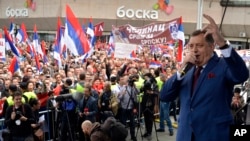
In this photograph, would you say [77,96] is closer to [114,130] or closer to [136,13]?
[114,130]

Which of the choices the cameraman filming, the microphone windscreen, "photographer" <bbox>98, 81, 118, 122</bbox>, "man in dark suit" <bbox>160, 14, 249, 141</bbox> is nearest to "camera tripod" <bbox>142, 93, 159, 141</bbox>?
the cameraman filming

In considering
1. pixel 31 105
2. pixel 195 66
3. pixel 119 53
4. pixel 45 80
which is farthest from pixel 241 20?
pixel 195 66

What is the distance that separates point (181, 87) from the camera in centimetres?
295

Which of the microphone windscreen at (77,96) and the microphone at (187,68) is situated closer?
the microphone at (187,68)

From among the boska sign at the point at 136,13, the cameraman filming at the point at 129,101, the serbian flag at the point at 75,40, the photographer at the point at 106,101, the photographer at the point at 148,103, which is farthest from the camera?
the boska sign at the point at 136,13

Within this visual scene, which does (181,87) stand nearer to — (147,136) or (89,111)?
(89,111)

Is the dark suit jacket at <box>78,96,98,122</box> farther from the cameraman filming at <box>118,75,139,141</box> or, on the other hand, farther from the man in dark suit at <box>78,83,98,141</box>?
the cameraman filming at <box>118,75,139,141</box>

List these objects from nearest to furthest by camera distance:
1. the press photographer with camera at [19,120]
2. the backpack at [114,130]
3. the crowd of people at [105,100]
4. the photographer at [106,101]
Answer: the crowd of people at [105,100] → the backpack at [114,130] → the press photographer with camera at [19,120] → the photographer at [106,101]

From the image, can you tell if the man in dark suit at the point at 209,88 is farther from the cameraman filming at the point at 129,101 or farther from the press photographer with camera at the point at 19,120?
the cameraman filming at the point at 129,101

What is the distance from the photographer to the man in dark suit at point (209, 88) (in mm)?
2637

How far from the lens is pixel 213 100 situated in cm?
270

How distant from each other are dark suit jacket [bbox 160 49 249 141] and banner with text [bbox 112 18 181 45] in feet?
30.5

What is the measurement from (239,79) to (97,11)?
35071mm

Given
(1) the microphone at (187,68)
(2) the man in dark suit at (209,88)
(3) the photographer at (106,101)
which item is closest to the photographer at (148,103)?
(3) the photographer at (106,101)
